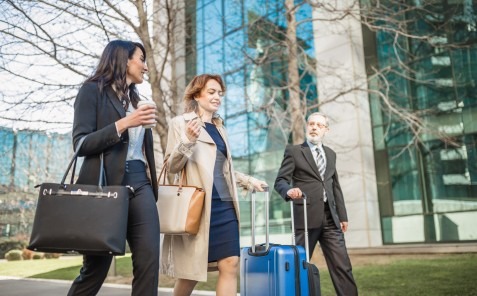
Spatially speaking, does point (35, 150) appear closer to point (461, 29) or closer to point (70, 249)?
point (70, 249)

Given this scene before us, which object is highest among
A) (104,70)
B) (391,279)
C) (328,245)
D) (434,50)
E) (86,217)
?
(434,50)

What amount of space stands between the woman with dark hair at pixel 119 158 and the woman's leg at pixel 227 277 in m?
0.82

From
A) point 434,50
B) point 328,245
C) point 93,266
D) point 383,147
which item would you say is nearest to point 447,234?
point 383,147

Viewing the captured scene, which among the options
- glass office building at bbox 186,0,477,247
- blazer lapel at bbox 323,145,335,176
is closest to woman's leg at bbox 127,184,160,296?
blazer lapel at bbox 323,145,335,176

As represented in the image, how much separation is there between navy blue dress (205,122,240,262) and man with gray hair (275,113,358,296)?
0.87m

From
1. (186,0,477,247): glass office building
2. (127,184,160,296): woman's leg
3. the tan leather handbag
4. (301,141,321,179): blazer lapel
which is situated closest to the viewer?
(127,184,160,296): woman's leg

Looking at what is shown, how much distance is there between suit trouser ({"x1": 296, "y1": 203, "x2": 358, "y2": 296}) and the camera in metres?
4.47

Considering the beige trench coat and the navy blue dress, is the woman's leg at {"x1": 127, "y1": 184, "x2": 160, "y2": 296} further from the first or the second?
the navy blue dress

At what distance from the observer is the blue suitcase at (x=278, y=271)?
3.47 meters

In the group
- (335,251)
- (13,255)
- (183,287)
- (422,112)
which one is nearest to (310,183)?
(335,251)

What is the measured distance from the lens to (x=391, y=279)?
24.5ft

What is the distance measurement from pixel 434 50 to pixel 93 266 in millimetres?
12513

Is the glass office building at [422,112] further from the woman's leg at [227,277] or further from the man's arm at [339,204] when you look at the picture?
the woman's leg at [227,277]

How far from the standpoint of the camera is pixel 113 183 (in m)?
2.65
